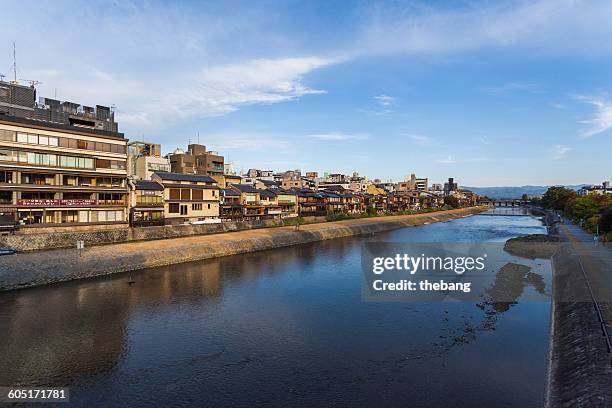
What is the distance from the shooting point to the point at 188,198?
185 feet

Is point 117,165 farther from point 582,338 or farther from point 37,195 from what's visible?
point 582,338

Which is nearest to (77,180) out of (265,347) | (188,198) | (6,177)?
(6,177)

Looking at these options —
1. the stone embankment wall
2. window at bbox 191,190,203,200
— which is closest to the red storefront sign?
the stone embankment wall

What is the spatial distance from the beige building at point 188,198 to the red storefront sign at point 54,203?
11709mm

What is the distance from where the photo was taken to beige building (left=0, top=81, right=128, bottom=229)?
1491 inches

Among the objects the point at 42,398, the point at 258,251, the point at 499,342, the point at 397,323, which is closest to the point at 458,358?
the point at 499,342

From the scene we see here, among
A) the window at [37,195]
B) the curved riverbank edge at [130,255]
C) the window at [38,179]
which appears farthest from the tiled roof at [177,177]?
the window at [37,195]

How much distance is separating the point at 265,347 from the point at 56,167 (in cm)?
3504

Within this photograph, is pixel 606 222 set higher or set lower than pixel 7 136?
lower

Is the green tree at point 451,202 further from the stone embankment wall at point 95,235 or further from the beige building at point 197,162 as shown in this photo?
the stone embankment wall at point 95,235

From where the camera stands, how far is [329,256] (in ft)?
163

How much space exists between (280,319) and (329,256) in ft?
85.0

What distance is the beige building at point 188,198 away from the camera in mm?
54156

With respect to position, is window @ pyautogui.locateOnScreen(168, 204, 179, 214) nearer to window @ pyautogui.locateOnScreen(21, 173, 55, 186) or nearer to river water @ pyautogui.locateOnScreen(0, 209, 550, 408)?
window @ pyautogui.locateOnScreen(21, 173, 55, 186)
